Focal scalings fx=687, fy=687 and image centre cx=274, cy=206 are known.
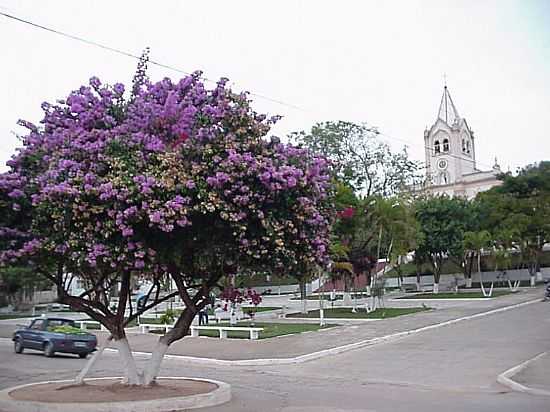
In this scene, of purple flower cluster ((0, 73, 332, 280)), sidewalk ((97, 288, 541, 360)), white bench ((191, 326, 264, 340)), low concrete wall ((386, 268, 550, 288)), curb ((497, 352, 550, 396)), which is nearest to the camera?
purple flower cluster ((0, 73, 332, 280))

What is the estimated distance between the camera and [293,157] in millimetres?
11133

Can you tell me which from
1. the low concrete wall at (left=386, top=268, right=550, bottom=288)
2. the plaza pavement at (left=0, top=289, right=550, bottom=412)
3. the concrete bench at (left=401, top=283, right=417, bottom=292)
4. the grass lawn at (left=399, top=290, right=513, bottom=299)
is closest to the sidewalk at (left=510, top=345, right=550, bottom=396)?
the plaza pavement at (left=0, top=289, right=550, bottom=412)

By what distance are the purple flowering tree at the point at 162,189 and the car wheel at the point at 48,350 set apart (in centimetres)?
1080

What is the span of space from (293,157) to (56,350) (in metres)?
14.1

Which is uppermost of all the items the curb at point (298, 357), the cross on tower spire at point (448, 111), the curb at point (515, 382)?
the cross on tower spire at point (448, 111)

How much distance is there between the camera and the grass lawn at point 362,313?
106ft

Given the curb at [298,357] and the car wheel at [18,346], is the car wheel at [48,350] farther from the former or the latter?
the curb at [298,357]

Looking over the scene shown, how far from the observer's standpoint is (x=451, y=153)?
80.9 meters

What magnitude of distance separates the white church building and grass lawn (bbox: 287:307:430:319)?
46.6 meters

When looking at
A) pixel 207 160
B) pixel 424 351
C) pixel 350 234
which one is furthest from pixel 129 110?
pixel 350 234

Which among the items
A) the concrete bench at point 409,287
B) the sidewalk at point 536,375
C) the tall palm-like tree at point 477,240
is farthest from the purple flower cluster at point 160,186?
the concrete bench at point 409,287

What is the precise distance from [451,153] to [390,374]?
222 feet

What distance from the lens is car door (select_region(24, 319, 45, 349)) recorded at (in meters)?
22.5

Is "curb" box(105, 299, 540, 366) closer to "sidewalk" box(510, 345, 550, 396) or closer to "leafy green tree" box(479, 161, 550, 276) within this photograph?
"sidewalk" box(510, 345, 550, 396)
